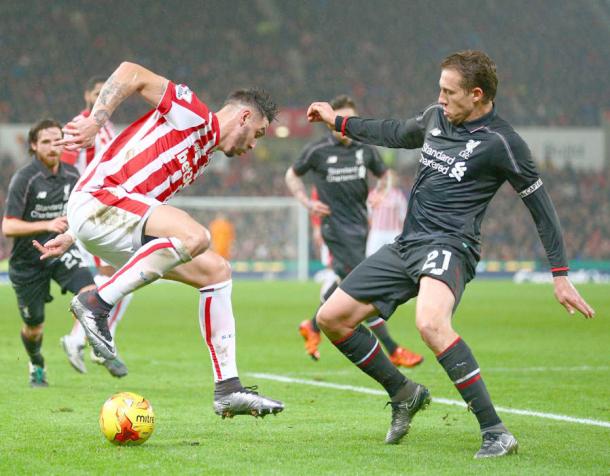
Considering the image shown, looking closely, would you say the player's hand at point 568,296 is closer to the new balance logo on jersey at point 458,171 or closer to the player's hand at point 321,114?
the new balance logo on jersey at point 458,171

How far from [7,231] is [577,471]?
5.13 meters

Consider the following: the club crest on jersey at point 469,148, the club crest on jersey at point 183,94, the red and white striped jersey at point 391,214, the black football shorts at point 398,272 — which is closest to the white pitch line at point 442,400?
the black football shorts at point 398,272

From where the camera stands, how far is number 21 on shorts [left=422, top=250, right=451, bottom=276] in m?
5.68

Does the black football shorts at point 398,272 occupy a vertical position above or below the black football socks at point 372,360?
above

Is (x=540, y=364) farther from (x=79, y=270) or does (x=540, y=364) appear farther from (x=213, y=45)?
(x=213, y=45)

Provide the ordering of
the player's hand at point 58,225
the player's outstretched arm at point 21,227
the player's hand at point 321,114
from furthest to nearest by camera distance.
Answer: the player's outstretched arm at point 21,227
the player's hand at point 58,225
the player's hand at point 321,114

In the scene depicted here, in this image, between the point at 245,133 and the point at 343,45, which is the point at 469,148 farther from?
the point at 343,45

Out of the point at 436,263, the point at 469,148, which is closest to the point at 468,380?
the point at 436,263

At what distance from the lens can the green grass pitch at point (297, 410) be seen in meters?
5.29

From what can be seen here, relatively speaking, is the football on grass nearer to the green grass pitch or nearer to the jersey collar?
the green grass pitch

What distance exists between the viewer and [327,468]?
202 inches

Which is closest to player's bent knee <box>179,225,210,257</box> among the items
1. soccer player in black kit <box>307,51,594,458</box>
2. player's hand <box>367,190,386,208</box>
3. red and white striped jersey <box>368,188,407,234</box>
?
soccer player in black kit <box>307,51,594,458</box>

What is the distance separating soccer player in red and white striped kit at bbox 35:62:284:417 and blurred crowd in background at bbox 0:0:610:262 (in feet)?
85.3

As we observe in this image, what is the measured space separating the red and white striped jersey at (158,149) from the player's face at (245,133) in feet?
0.50
